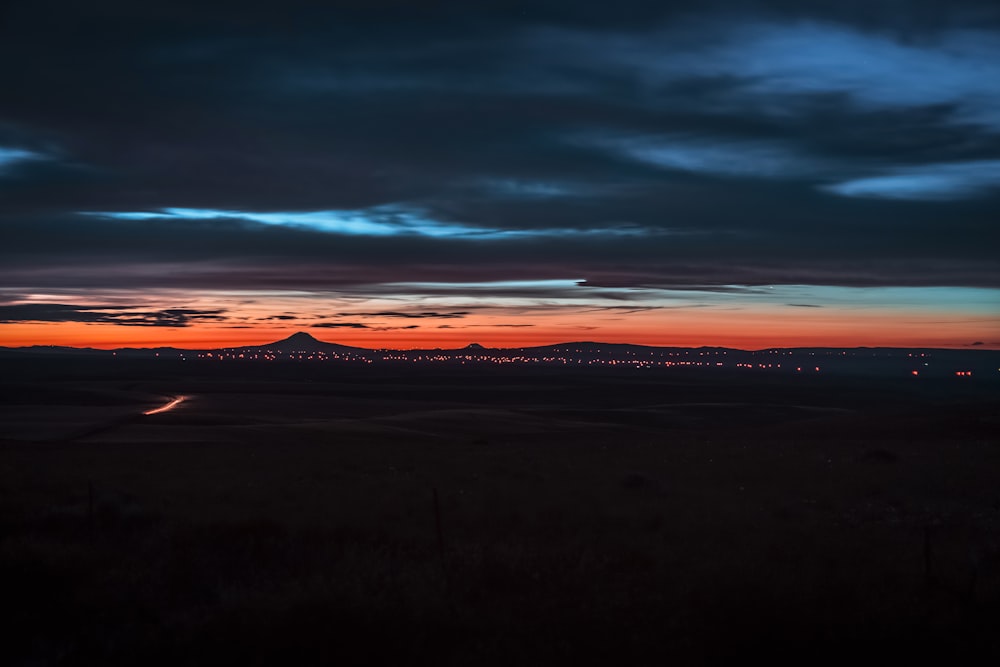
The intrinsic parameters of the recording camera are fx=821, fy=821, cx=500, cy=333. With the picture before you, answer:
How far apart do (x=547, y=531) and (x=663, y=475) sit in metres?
10.7

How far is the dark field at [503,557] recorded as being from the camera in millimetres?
10578

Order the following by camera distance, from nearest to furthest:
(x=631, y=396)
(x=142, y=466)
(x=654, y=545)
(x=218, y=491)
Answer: (x=654, y=545)
(x=218, y=491)
(x=142, y=466)
(x=631, y=396)

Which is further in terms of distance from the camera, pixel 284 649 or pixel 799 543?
pixel 799 543

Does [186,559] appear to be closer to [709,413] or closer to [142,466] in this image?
[142,466]

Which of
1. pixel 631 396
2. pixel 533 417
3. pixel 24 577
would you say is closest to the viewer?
pixel 24 577

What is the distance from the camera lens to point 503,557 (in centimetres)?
1442

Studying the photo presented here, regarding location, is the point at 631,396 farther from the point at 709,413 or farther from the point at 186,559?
the point at 186,559

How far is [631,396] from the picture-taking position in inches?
4732

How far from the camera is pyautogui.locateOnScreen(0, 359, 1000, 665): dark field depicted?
10578 mm

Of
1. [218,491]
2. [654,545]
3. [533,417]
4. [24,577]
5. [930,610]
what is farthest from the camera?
[533,417]

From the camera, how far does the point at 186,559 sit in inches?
585

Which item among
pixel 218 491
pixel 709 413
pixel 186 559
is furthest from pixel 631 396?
pixel 186 559

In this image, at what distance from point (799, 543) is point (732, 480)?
10144 millimetres

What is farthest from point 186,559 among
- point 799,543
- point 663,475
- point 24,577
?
point 663,475
